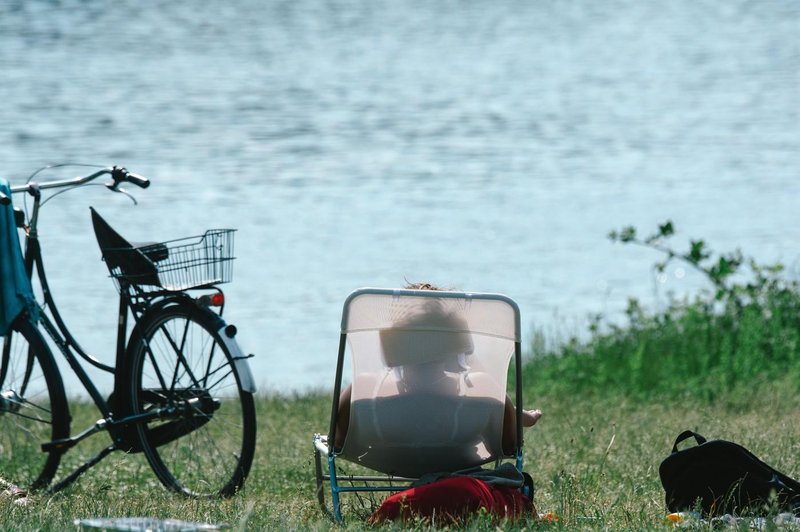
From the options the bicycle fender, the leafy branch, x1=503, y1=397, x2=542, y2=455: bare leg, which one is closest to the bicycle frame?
the bicycle fender

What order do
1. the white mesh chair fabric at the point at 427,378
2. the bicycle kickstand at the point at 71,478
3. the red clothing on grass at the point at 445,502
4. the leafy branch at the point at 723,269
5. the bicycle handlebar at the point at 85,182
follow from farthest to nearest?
the leafy branch at the point at 723,269
the bicycle handlebar at the point at 85,182
the bicycle kickstand at the point at 71,478
the white mesh chair fabric at the point at 427,378
the red clothing on grass at the point at 445,502

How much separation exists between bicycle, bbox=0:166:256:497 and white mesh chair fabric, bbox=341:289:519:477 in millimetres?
830

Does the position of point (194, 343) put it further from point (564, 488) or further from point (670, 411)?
point (670, 411)

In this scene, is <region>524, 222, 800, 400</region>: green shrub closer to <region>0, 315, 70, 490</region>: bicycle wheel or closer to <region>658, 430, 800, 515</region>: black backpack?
<region>658, 430, 800, 515</region>: black backpack

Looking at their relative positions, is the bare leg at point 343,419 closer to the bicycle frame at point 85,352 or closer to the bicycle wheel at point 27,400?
the bicycle frame at point 85,352

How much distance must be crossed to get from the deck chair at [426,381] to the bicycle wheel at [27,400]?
5.23 ft

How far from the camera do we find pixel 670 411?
823cm

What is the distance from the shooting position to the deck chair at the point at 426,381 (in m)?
4.71

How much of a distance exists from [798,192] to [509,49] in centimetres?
1659

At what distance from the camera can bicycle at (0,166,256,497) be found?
5.62 m

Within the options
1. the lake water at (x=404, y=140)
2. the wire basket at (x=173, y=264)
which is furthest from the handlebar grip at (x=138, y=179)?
the lake water at (x=404, y=140)


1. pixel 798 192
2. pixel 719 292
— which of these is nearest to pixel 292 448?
pixel 719 292

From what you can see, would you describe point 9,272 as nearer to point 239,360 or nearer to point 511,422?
point 239,360

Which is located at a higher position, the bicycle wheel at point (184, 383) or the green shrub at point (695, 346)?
the bicycle wheel at point (184, 383)
